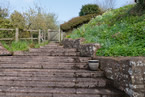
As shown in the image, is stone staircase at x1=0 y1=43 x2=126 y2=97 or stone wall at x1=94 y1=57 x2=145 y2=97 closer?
stone wall at x1=94 y1=57 x2=145 y2=97

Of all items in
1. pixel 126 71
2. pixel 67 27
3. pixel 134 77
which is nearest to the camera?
pixel 134 77

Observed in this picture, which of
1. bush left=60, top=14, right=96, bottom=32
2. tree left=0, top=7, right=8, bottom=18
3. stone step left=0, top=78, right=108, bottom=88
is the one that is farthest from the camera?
tree left=0, top=7, right=8, bottom=18

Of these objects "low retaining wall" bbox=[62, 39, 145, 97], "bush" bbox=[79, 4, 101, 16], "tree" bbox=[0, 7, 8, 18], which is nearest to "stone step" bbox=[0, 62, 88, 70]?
"low retaining wall" bbox=[62, 39, 145, 97]

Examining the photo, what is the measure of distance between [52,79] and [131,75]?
2219 millimetres

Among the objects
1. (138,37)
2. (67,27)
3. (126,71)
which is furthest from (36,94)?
(67,27)

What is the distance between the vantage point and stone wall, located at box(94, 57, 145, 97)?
257 centimetres

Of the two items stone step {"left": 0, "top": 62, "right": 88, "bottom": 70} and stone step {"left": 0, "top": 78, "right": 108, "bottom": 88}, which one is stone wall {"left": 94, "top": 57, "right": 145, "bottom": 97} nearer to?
Answer: stone step {"left": 0, "top": 78, "right": 108, "bottom": 88}

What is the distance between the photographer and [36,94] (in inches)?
118

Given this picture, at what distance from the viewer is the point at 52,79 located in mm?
3559

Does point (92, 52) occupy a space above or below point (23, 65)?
above

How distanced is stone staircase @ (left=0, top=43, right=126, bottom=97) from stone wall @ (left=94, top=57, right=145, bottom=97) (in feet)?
0.89

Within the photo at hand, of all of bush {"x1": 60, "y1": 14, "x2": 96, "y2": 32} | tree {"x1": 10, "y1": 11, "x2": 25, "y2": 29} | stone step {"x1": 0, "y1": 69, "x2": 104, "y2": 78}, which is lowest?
stone step {"x1": 0, "y1": 69, "x2": 104, "y2": 78}

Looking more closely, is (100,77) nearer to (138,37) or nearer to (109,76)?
(109,76)

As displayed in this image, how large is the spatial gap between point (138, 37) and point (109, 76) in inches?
72.1
